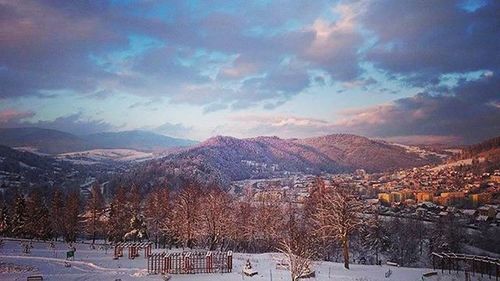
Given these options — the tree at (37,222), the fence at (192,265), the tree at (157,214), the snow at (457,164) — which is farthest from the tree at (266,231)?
the snow at (457,164)

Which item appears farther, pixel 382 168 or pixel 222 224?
pixel 382 168

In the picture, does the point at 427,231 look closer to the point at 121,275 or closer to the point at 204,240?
the point at 204,240

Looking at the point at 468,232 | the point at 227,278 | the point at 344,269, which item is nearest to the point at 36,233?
the point at 227,278

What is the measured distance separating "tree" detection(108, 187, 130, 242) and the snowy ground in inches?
725

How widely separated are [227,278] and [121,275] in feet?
26.2

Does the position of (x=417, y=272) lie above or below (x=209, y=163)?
below

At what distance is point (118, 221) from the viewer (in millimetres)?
60125

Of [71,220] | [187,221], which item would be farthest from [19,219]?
[187,221]

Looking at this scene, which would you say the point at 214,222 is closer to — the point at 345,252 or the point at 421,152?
the point at 345,252

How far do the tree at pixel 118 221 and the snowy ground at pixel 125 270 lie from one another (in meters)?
18.4

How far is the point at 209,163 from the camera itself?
19800 centimetres

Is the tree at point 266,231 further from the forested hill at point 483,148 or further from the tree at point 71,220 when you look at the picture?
the forested hill at point 483,148

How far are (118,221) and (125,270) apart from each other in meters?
29.5

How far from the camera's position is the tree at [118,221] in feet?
197
